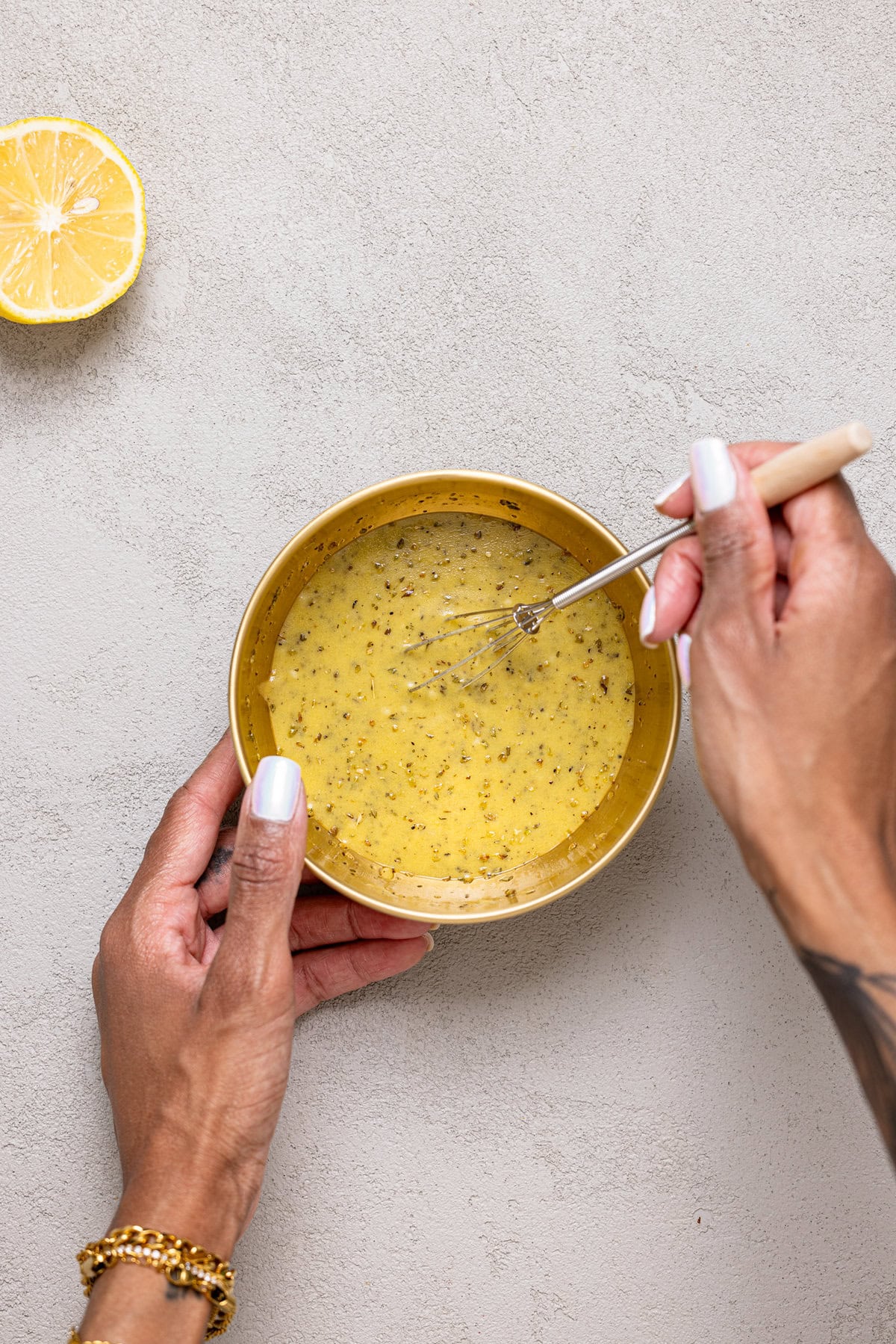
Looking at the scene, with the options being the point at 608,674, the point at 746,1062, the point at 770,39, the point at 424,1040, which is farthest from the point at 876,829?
the point at 770,39

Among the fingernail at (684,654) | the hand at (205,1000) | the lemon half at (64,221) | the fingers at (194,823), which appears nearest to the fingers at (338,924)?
the hand at (205,1000)

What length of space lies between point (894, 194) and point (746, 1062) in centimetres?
104

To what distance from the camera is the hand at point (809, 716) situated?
83 centimetres

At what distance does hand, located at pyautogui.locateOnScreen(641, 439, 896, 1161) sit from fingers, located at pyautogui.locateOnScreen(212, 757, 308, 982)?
0.37m

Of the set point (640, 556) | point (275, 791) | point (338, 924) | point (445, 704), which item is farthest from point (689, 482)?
point (338, 924)

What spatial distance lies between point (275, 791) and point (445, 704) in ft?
0.86

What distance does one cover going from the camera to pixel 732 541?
0.84m

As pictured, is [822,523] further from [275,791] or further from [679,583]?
[275,791]

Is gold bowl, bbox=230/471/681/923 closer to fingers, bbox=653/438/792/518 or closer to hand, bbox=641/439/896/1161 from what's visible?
fingers, bbox=653/438/792/518

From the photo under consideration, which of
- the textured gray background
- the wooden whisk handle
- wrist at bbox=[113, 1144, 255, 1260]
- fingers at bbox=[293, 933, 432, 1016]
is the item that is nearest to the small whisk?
the wooden whisk handle

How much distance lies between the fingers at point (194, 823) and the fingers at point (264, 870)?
195 mm

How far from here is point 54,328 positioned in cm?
123

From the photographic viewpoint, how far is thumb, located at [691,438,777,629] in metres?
0.83

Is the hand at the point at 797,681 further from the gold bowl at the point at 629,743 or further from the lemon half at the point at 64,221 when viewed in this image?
the lemon half at the point at 64,221
